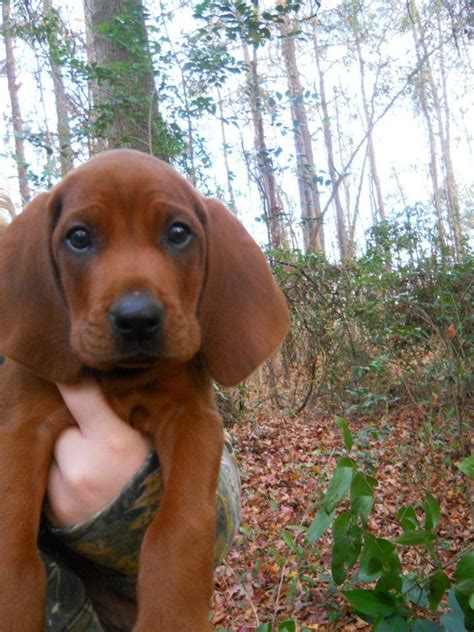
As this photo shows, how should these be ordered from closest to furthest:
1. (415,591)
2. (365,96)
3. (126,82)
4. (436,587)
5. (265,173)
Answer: (436,587)
(415,591)
(126,82)
(265,173)
(365,96)

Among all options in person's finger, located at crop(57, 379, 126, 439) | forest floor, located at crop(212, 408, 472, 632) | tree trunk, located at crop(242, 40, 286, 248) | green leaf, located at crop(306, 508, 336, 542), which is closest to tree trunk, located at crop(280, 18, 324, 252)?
tree trunk, located at crop(242, 40, 286, 248)

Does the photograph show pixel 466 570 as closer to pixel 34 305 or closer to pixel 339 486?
pixel 339 486

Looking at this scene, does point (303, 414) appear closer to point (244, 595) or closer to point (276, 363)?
point (276, 363)

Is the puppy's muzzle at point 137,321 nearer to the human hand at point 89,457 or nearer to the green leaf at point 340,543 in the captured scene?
the human hand at point 89,457

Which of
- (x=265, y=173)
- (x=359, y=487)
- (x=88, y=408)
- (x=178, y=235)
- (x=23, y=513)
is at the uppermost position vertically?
(x=265, y=173)

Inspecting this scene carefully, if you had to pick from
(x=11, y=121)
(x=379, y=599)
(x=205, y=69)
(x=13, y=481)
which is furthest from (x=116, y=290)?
(x=11, y=121)

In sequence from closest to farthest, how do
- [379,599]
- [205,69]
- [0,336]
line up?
1. [0,336]
2. [379,599]
3. [205,69]

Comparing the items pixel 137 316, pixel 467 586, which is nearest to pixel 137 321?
pixel 137 316
